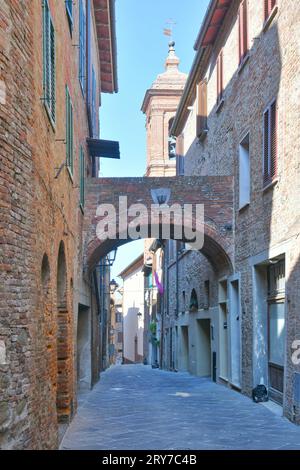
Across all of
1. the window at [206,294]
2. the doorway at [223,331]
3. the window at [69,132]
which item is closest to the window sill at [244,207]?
the doorway at [223,331]

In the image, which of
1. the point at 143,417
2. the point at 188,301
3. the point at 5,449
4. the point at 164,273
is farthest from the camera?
the point at 164,273

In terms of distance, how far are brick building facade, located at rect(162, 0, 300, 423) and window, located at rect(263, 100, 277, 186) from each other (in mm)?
17

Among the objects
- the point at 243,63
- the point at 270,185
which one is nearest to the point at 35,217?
the point at 270,185

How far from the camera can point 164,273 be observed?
3033 cm

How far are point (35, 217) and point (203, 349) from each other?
14918 mm

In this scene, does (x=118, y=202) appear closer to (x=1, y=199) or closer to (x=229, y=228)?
(x=229, y=228)

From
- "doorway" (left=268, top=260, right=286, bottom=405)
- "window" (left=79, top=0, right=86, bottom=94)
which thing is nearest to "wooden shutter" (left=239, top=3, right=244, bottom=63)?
"window" (left=79, top=0, right=86, bottom=94)

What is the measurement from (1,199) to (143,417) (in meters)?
6.10

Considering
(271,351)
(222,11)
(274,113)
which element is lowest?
(271,351)

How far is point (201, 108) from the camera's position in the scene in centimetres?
1858

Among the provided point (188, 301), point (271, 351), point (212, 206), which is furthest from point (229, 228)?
point (188, 301)

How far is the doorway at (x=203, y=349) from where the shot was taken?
804 inches

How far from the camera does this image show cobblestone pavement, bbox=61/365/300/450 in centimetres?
813

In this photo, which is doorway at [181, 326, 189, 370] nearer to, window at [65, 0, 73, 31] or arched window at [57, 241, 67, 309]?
arched window at [57, 241, 67, 309]
